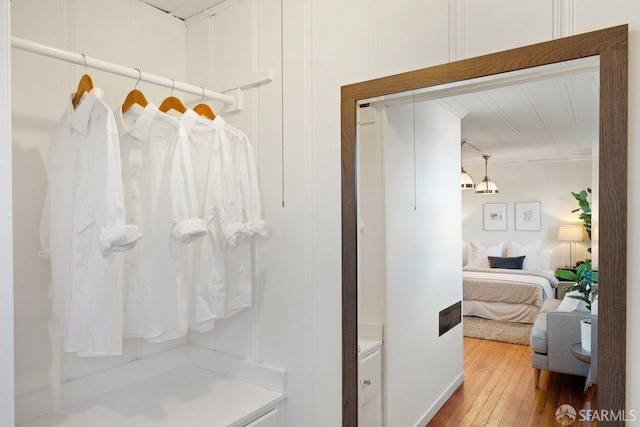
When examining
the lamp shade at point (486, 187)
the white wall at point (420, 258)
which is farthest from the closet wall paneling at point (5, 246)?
the lamp shade at point (486, 187)

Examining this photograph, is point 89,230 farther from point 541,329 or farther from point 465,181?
point 541,329

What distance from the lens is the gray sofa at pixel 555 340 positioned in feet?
3.77

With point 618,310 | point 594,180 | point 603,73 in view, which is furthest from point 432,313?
point 603,73

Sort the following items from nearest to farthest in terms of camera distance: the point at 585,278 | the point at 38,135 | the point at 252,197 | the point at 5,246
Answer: the point at 5,246, the point at 585,278, the point at 38,135, the point at 252,197

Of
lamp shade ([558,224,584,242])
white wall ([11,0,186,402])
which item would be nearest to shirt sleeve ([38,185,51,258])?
white wall ([11,0,186,402])

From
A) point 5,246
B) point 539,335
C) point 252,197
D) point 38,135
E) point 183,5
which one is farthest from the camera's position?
point 183,5

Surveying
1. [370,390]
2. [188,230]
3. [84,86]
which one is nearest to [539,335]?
[370,390]

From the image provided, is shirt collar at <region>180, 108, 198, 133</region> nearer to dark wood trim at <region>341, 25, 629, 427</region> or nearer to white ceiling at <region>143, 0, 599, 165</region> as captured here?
white ceiling at <region>143, 0, 599, 165</region>

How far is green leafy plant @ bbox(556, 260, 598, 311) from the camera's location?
1.12 m

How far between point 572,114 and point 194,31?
174 centimetres

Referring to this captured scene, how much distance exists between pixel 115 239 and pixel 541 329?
1287mm

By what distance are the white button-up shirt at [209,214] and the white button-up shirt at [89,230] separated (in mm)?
297

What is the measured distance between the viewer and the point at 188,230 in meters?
1.42

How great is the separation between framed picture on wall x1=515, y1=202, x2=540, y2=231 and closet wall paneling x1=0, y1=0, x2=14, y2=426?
1.38 m
